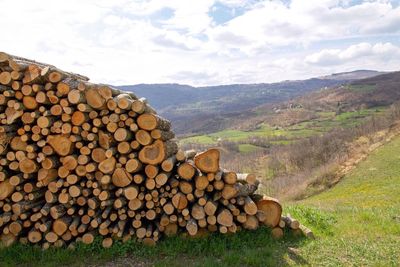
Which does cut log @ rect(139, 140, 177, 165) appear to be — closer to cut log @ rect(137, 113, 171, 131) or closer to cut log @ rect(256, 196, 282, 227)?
cut log @ rect(137, 113, 171, 131)

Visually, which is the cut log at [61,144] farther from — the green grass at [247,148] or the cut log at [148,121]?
the green grass at [247,148]

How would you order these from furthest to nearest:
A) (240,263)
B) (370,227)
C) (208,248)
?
(370,227)
(208,248)
(240,263)

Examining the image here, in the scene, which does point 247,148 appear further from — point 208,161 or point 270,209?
point 208,161

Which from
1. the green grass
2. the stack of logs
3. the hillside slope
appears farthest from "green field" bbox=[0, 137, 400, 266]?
the green grass

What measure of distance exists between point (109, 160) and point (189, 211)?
2106 millimetres

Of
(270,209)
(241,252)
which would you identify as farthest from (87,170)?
(270,209)

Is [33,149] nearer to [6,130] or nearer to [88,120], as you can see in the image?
[6,130]

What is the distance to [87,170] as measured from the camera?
338 inches

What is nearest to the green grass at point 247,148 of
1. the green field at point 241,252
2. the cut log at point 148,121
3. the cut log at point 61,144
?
the green field at point 241,252

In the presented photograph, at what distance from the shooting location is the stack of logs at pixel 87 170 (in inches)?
339

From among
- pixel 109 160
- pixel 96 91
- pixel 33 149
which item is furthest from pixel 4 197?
pixel 96 91

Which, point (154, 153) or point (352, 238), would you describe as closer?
point (154, 153)

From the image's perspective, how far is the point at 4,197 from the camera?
28.7 feet

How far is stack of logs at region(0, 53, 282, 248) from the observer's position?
8.61m
